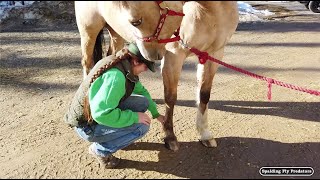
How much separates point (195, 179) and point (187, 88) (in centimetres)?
211

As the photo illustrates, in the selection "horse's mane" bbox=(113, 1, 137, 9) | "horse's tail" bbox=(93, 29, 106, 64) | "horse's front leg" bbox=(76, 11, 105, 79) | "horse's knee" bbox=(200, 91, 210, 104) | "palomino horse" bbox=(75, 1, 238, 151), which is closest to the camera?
"horse's mane" bbox=(113, 1, 137, 9)

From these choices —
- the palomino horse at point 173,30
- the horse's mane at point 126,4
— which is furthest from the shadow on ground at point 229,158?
the horse's mane at point 126,4

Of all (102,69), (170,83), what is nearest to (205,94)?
(170,83)

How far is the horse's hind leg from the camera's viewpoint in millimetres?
3393

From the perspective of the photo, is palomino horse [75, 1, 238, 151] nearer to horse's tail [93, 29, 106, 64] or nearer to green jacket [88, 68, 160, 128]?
horse's tail [93, 29, 106, 64]

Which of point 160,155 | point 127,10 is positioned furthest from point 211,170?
point 127,10

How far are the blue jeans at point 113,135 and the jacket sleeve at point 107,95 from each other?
252 mm

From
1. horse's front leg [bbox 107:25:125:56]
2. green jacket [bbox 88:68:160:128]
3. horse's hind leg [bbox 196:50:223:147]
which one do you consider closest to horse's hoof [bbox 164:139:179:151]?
horse's hind leg [bbox 196:50:223:147]

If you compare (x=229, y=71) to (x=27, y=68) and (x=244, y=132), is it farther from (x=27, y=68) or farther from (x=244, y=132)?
(x=27, y=68)

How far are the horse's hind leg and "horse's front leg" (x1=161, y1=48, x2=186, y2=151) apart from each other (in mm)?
302

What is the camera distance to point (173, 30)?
2719 mm

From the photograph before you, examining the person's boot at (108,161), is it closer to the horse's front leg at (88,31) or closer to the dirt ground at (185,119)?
the dirt ground at (185,119)

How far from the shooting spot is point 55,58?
19.5 ft

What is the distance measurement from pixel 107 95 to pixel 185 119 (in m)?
1.65
